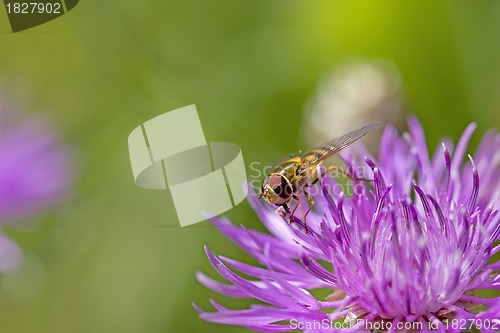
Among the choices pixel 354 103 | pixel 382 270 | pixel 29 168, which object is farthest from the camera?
pixel 29 168

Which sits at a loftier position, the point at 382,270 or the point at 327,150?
the point at 327,150

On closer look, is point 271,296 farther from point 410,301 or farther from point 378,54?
point 378,54

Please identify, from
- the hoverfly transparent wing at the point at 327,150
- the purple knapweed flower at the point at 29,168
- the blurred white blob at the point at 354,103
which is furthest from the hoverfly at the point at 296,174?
the purple knapweed flower at the point at 29,168

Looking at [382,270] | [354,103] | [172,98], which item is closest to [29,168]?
[172,98]

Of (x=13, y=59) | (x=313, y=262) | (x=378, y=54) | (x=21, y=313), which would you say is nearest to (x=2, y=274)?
(x=21, y=313)

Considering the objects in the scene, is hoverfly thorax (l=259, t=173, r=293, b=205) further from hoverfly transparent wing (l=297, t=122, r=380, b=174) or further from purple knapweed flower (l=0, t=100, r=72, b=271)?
purple knapweed flower (l=0, t=100, r=72, b=271)

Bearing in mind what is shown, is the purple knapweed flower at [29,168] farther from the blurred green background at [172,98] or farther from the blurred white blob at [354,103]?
the blurred white blob at [354,103]

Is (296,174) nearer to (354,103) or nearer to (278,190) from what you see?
(278,190)
